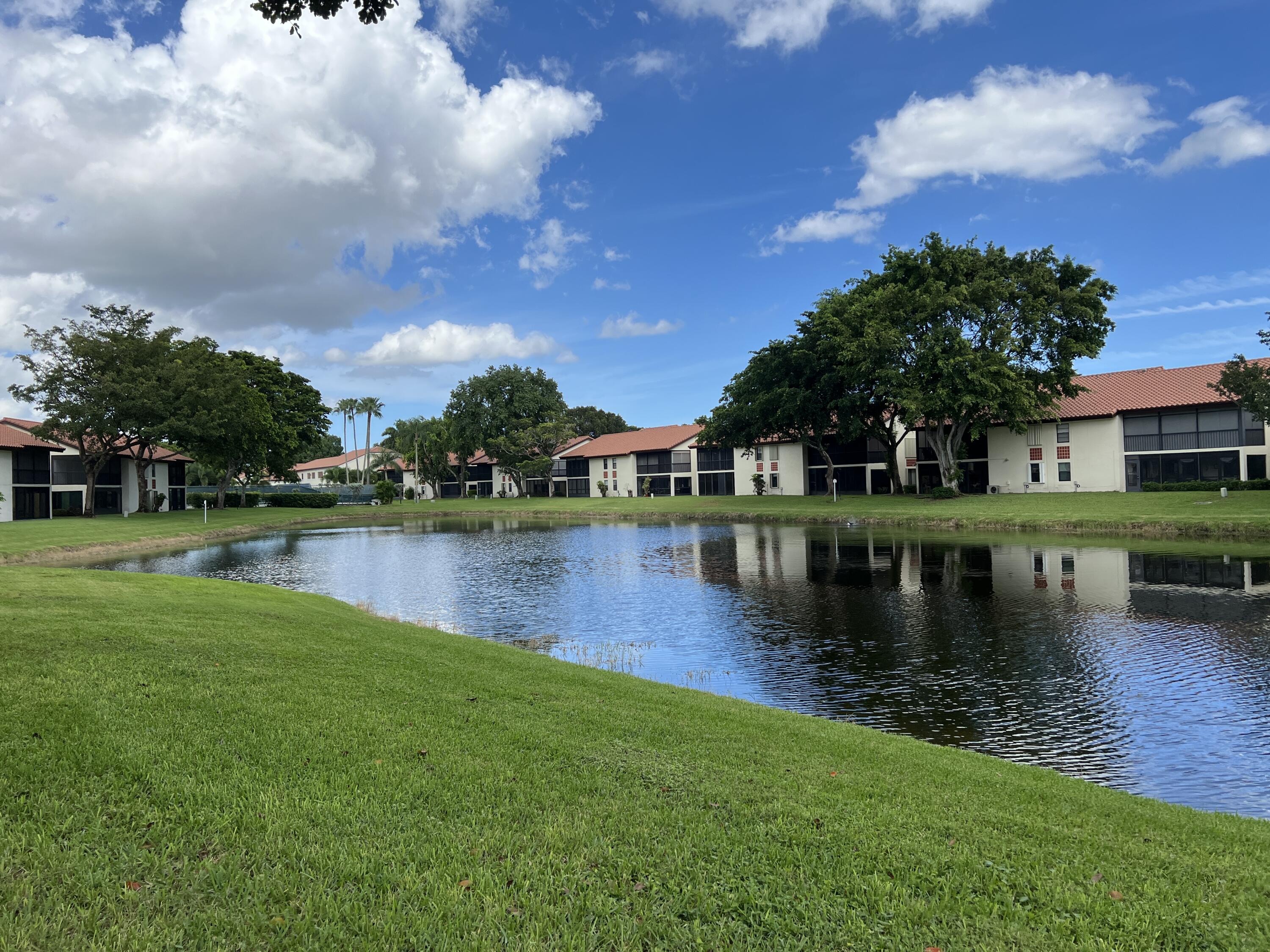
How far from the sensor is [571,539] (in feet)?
148

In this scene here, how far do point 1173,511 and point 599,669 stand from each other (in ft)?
134

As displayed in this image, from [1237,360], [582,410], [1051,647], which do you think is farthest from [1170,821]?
[582,410]

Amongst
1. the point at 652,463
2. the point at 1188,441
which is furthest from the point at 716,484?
the point at 1188,441

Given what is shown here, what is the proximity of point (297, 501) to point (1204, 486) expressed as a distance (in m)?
77.2

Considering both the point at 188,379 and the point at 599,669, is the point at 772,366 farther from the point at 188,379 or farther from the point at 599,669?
the point at 599,669

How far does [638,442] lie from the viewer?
311ft

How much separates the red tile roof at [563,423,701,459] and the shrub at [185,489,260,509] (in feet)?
122

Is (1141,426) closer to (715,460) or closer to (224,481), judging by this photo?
(715,460)

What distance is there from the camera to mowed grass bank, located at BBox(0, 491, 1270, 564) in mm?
37219

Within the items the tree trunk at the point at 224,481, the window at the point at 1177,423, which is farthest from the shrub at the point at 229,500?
the window at the point at 1177,423

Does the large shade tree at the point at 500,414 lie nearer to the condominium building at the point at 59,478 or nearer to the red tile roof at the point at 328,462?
the condominium building at the point at 59,478

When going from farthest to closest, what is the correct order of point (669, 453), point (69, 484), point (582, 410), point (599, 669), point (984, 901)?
point (582, 410), point (669, 453), point (69, 484), point (599, 669), point (984, 901)

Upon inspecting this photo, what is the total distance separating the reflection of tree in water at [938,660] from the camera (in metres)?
10.4

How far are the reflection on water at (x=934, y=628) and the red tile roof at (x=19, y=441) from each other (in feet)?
97.1
